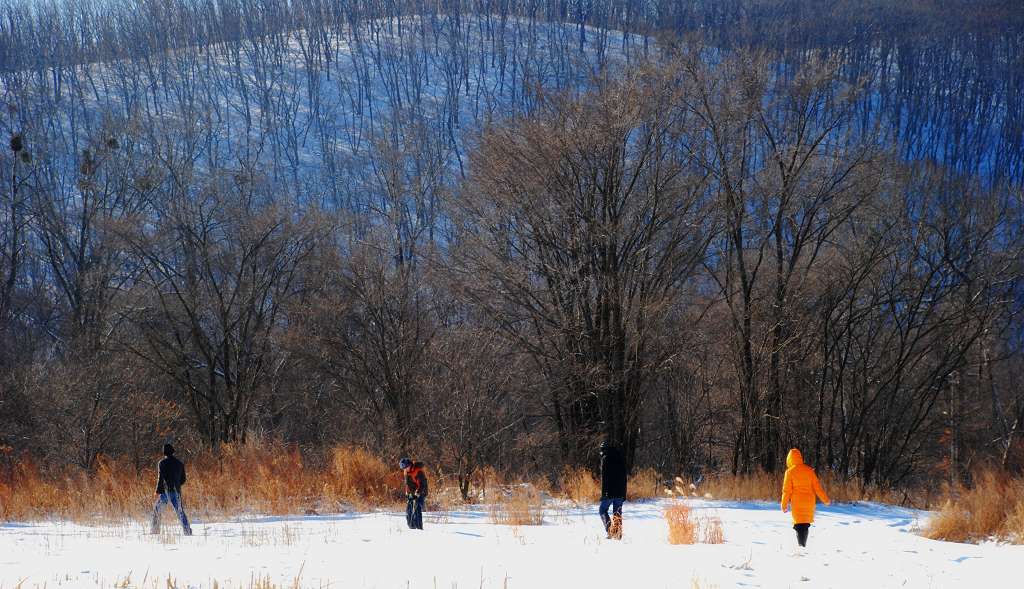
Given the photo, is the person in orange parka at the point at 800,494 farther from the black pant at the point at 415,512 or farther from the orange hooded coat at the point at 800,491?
the black pant at the point at 415,512

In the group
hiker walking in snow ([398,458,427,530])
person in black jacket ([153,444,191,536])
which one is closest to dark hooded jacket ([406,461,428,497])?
hiker walking in snow ([398,458,427,530])

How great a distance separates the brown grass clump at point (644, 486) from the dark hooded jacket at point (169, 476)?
9187mm

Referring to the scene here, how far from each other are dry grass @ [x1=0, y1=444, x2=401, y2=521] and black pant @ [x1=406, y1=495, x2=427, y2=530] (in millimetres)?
3739

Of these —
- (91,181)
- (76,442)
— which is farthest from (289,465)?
(91,181)

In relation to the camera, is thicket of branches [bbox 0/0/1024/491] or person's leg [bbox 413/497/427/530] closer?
person's leg [bbox 413/497/427/530]

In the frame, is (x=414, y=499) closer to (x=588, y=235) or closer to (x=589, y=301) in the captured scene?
(x=589, y=301)

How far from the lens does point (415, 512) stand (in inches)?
479

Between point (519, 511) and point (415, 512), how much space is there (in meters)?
2.01

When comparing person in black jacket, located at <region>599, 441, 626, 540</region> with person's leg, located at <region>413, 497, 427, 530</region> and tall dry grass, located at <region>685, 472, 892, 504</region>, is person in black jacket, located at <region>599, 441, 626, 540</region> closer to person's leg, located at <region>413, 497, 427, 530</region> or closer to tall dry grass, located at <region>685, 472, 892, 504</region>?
person's leg, located at <region>413, 497, 427, 530</region>

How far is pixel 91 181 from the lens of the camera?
108 ft

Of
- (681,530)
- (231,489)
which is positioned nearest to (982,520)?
(681,530)

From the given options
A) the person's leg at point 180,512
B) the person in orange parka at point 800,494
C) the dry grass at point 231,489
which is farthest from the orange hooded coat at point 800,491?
Answer: the dry grass at point 231,489

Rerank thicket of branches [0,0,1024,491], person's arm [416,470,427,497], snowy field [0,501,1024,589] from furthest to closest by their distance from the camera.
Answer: thicket of branches [0,0,1024,491] → person's arm [416,470,427,497] → snowy field [0,501,1024,589]

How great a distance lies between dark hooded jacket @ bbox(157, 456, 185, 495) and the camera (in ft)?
40.2
